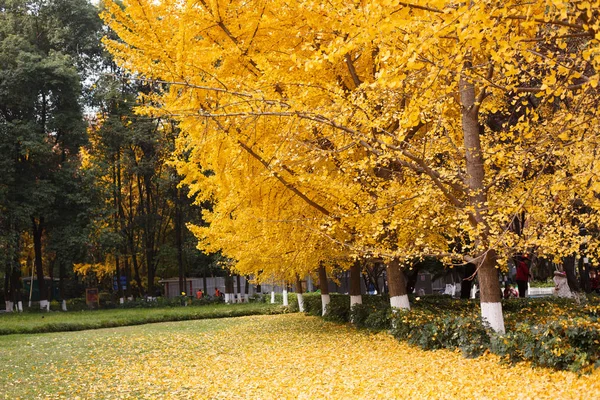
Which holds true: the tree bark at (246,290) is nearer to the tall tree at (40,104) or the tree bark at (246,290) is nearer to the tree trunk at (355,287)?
the tall tree at (40,104)

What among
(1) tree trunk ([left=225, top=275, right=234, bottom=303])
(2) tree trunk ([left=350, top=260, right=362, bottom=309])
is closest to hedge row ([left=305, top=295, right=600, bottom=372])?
(2) tree trunk ([left=350, top=260, right=362, bottom=309])

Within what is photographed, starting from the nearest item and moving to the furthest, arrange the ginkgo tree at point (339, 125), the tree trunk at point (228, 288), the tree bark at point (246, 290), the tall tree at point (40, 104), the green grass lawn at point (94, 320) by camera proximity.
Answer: the ginkgo tree at point (339, 125) → the green grass lawn at point (94, 320) → the tall tree at point (40, 104) → the tree trunk at point (228, 288) → the tree bark at point (246, 290)

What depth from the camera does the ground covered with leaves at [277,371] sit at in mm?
7359

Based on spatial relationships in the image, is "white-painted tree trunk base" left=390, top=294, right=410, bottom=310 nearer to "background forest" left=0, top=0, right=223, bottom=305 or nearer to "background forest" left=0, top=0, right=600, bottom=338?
"background forest" left=0, top=0, right=600, bottom=338

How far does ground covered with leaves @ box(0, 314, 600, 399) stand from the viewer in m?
7.36

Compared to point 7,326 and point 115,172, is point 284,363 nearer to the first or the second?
point 7,326

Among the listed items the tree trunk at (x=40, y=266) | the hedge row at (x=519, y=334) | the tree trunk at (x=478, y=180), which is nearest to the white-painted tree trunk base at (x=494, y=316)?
the tree trunk at (x=478, y=180)

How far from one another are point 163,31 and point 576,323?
6.57m

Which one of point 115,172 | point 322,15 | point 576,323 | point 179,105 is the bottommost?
point 576,323

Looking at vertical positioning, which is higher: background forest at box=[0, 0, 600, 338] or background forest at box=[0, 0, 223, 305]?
background forest at box=[0, 0, 223, 305]

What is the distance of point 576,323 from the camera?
7.76 meters

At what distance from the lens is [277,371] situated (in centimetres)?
998

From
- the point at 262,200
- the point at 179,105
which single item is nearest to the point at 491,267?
the point at 262,200

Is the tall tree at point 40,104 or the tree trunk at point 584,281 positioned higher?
the tall tree at point 40,104
